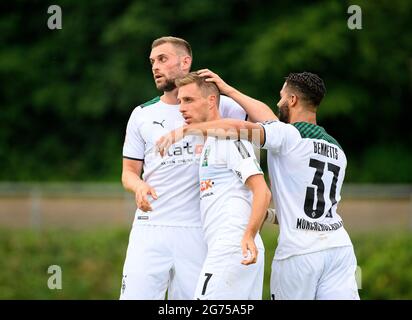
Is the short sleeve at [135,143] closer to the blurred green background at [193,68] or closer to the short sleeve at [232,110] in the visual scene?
the short sleeve at [232,110]

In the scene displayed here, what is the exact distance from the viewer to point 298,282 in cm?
788

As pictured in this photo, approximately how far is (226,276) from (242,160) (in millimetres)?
937

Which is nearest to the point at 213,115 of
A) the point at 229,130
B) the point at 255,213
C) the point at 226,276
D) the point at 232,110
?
the point at 229,130

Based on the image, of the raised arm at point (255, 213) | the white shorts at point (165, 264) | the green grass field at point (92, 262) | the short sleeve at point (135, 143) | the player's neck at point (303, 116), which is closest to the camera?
the raised arm at point (255, 213)

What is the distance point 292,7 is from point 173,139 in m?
20.6

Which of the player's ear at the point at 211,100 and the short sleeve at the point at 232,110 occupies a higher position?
the player's ear at the point at 211,100

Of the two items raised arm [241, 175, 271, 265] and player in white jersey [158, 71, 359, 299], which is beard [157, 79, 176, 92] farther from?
raised arm [241, 175, 271, 265]

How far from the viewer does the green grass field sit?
18656 millimetres

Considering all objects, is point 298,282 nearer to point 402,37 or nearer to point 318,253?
point 318,253

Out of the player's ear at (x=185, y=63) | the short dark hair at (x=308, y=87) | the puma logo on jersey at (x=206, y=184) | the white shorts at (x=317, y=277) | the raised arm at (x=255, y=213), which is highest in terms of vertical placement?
the player's ear at (x=185, y=63)

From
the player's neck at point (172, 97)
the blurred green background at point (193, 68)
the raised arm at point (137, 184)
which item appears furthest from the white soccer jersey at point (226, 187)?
the blurred green background at point (193, 68)

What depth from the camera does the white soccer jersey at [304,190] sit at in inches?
310

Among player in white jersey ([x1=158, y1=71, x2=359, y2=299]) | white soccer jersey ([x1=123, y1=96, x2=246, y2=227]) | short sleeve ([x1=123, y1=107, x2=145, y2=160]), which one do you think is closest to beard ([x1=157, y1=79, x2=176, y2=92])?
white soccer jersey ([x1=123, y1=96, x2=246, y2=227])

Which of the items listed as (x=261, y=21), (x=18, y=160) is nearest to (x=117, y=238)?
(x=18, y=160)
